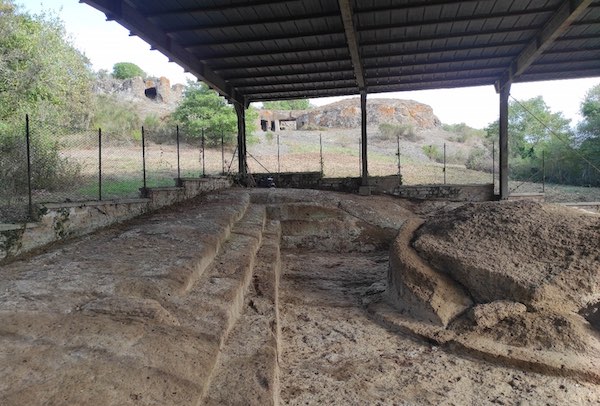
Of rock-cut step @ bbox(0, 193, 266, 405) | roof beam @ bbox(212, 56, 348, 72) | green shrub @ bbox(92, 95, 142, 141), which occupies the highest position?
green shrub @ bbox(92, 95, 142, 141)

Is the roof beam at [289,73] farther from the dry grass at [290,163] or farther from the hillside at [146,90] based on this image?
the hillside at [146,90]

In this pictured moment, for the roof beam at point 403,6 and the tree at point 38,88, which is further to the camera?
the tree at point 38,88

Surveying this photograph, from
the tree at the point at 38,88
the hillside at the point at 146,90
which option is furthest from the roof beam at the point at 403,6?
the hillside at the point at 146,90

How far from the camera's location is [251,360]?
2.95m

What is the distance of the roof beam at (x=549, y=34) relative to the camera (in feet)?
22.1

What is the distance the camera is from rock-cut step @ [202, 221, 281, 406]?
2486 mm

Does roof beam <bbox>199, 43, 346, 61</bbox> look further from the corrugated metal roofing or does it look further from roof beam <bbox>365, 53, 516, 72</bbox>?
roof beam <bbox>365, 53, 516, 72</bbox>

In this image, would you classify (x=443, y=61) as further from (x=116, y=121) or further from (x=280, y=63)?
(x=116, y=121)

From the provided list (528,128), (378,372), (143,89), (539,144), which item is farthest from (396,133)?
(378,372)

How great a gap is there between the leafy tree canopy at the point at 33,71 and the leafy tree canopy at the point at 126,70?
44148 millimetres

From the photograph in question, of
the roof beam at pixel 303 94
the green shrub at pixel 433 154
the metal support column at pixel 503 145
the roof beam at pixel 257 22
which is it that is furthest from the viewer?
the green shrub at pixel 433 154

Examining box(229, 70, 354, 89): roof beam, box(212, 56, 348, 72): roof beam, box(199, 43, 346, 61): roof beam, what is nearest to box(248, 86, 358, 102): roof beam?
box(229, 70, 354, 89): roof beam

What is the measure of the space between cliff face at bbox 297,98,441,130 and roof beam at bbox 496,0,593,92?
3115 centimetres

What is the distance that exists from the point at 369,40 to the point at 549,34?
3395mm
